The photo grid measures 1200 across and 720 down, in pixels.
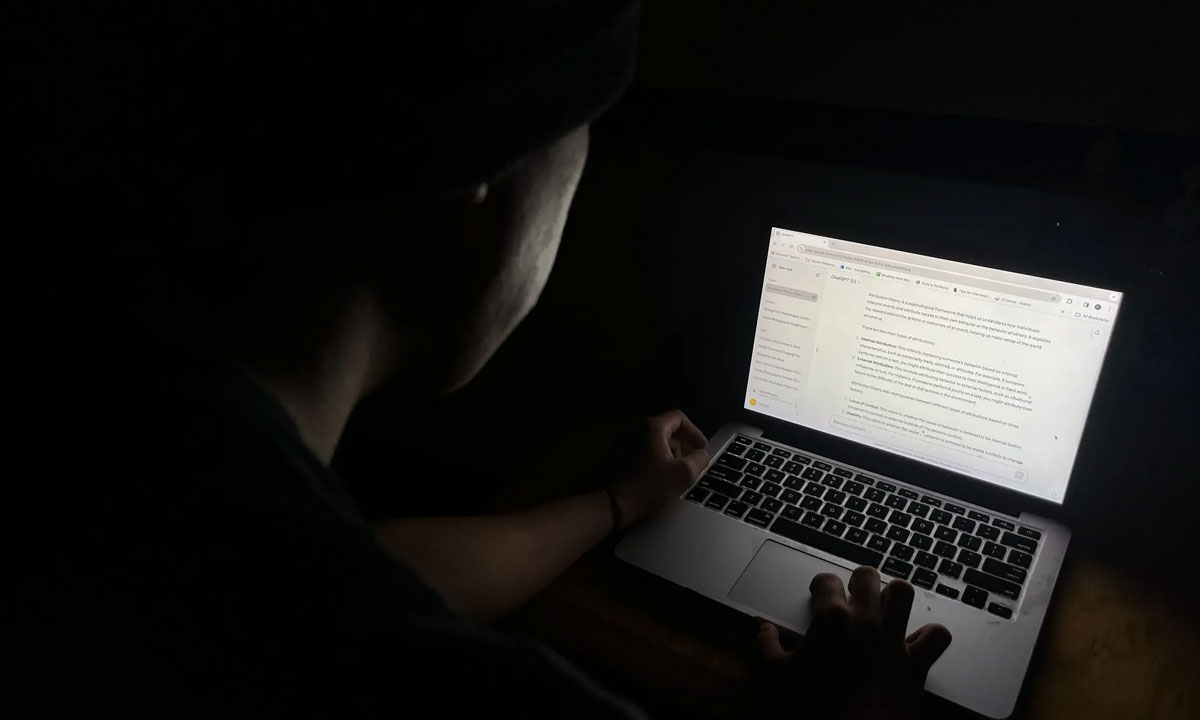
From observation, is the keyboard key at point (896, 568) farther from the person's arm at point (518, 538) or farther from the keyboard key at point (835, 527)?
the person's arm at point (518, 538)

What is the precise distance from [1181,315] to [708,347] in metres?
0.50

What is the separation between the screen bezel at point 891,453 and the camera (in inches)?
28.6

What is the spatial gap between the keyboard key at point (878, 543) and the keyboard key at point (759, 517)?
0.31 feet

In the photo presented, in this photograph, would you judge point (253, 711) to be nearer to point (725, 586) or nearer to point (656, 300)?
point (725, 586)

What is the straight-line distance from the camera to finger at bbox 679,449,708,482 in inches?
31.8

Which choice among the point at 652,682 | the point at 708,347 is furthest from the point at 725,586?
A: the point at 708,347

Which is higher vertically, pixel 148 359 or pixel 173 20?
pixel 173 20

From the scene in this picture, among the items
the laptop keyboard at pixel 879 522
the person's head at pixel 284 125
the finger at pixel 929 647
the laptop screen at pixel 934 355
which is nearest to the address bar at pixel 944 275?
the laptop screen at pixel 934 355

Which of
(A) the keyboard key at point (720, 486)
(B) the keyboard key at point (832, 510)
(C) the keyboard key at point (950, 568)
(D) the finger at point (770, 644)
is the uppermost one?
(B) the keyboard key at point (832, 510)

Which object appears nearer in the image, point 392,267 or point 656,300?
point 392,267

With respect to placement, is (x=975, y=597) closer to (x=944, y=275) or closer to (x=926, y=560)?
(x=926, y=560)

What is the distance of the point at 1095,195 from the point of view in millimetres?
711

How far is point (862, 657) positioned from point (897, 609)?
0.04 metres

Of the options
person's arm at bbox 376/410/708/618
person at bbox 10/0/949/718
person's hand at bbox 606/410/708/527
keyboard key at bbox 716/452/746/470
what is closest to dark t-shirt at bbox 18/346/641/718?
person at bbox 10/0/949/718
